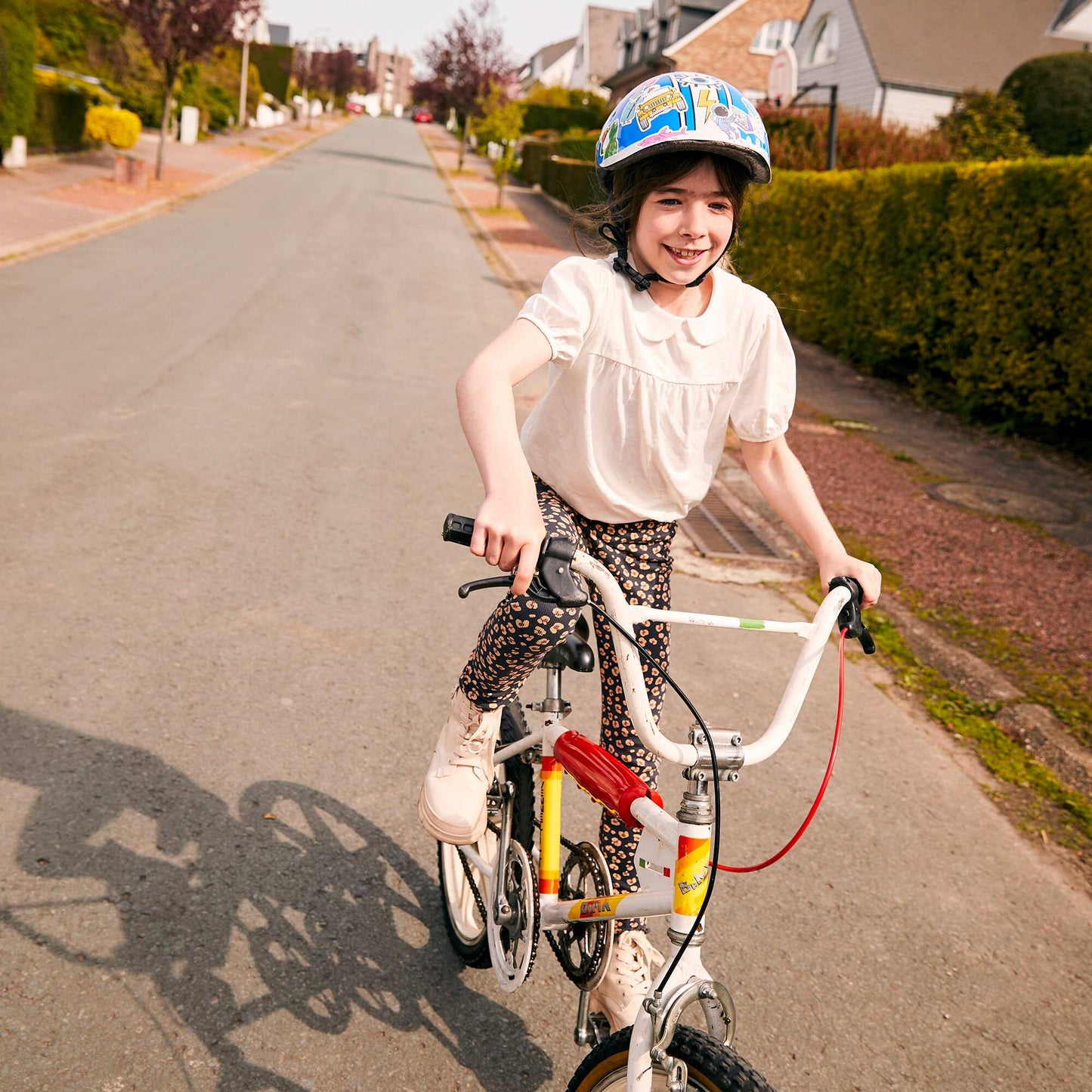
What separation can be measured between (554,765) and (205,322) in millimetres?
9803

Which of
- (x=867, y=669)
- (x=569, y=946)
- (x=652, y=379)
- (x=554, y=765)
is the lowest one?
(x=867, y=669)

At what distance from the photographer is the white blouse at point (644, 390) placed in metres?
2.22

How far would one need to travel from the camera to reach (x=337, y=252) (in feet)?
57.2

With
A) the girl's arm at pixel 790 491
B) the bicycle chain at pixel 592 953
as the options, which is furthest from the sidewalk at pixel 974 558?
the bicycle chain at pixel 592 953

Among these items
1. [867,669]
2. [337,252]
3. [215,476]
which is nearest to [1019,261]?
[867,669]

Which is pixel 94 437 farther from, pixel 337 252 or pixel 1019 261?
pixel 337 252

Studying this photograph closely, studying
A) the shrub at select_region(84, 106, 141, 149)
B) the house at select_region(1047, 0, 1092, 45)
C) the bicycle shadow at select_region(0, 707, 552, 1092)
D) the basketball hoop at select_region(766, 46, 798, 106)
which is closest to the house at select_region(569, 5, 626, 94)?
the house at select_region(1047, 0, 1092, 45)

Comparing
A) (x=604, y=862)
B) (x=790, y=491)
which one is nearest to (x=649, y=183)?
(x=790, y=491)

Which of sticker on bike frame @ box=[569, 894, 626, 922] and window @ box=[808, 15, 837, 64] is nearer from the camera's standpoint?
sticker on bike frame @ box=[569, 894, 626, 922]

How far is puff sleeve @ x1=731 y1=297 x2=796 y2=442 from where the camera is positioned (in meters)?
2.42

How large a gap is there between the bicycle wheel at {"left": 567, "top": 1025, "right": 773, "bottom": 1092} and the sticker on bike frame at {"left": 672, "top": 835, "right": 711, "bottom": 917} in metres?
0.20

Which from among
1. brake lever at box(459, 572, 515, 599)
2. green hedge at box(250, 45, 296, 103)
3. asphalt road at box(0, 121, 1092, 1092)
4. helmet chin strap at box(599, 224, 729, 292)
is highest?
green hedge at box(250, 45, 296, 103)

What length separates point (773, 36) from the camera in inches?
1756

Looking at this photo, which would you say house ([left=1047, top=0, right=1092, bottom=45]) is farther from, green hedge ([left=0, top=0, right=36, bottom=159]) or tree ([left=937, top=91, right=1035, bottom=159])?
green hedge ([left=0, top=0, right=36, bottom=159])
